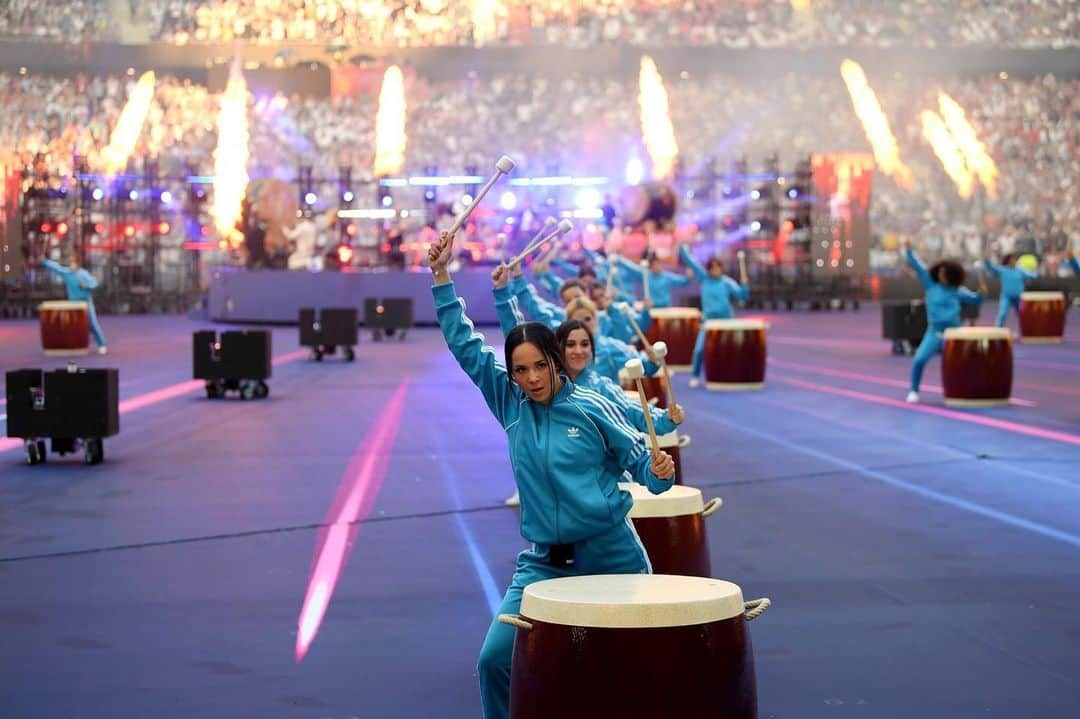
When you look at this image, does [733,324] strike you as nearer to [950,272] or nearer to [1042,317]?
[950,272]

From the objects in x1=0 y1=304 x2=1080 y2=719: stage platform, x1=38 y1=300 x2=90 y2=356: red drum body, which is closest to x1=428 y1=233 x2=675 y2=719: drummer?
x1=0 y1=304 x2=1080 y2=719: stage platform

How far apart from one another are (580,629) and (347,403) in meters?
16.9

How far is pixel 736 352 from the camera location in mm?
23656

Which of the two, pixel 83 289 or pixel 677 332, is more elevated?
pixel 83 289

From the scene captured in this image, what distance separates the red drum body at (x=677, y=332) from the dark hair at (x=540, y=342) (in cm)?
2003

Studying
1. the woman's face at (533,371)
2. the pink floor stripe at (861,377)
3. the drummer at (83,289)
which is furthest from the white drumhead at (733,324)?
the woman's face at (533,371)

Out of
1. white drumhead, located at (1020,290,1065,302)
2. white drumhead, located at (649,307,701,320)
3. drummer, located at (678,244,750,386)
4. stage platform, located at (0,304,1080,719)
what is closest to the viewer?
stage platform, located at (0,304,1080,719)

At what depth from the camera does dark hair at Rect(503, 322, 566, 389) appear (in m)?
5.95

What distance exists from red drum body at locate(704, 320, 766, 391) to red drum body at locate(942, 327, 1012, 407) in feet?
11.9

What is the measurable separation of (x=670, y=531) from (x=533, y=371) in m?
2.01

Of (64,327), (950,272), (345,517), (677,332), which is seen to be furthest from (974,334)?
(64,327)

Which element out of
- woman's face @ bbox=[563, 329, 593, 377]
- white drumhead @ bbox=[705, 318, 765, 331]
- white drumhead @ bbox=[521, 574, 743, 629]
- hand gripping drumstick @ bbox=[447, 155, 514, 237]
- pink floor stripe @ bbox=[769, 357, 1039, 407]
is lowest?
pink floor stripe @ bbox=[769, 357, 1039, 407]

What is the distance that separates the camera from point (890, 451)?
16188 mm

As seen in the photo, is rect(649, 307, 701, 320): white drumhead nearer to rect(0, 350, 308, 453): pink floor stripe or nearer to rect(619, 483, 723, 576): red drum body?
rect(0, 350, 308, 453): pink floor stripe
